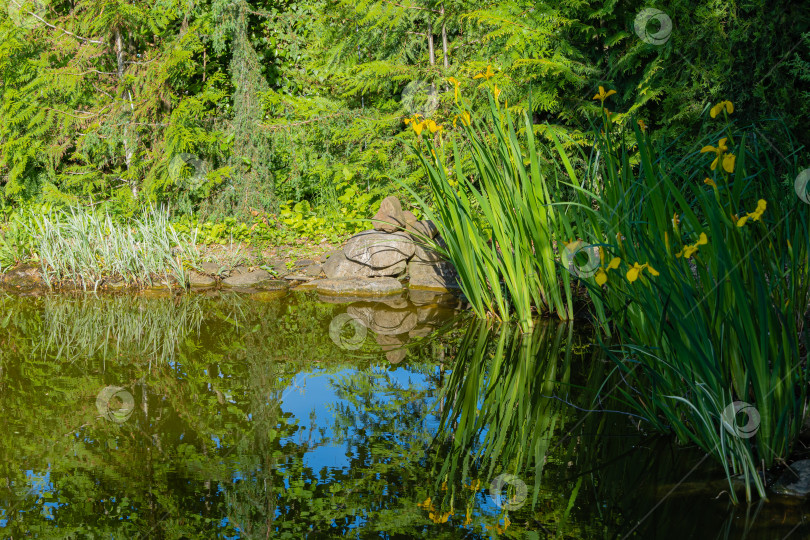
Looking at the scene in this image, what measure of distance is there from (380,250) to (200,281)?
1.60 meters

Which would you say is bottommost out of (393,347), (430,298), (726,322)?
(726,322)

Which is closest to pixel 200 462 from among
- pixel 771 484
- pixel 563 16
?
pixel 771 484

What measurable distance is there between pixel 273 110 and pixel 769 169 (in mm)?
6705

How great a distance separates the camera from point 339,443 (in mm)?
2725

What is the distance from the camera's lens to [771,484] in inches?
87.5

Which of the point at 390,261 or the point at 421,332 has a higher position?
the point at 390,261

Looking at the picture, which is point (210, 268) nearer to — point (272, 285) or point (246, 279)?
point (246, 279)

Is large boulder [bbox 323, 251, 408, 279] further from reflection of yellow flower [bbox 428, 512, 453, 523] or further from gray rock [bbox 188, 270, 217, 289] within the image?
reflection of yellow flower [bbox 428, 512, 453, 523]

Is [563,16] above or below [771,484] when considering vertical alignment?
above

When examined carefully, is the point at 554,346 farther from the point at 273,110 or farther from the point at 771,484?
the point at 273,110

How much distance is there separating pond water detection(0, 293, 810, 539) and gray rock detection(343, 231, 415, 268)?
1492mm

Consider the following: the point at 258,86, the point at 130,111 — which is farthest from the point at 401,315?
the point at 130,111

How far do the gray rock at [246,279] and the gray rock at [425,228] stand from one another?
4.45ft

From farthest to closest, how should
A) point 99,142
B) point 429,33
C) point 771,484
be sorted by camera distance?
point 99,142
point 429,33
point 771,484
